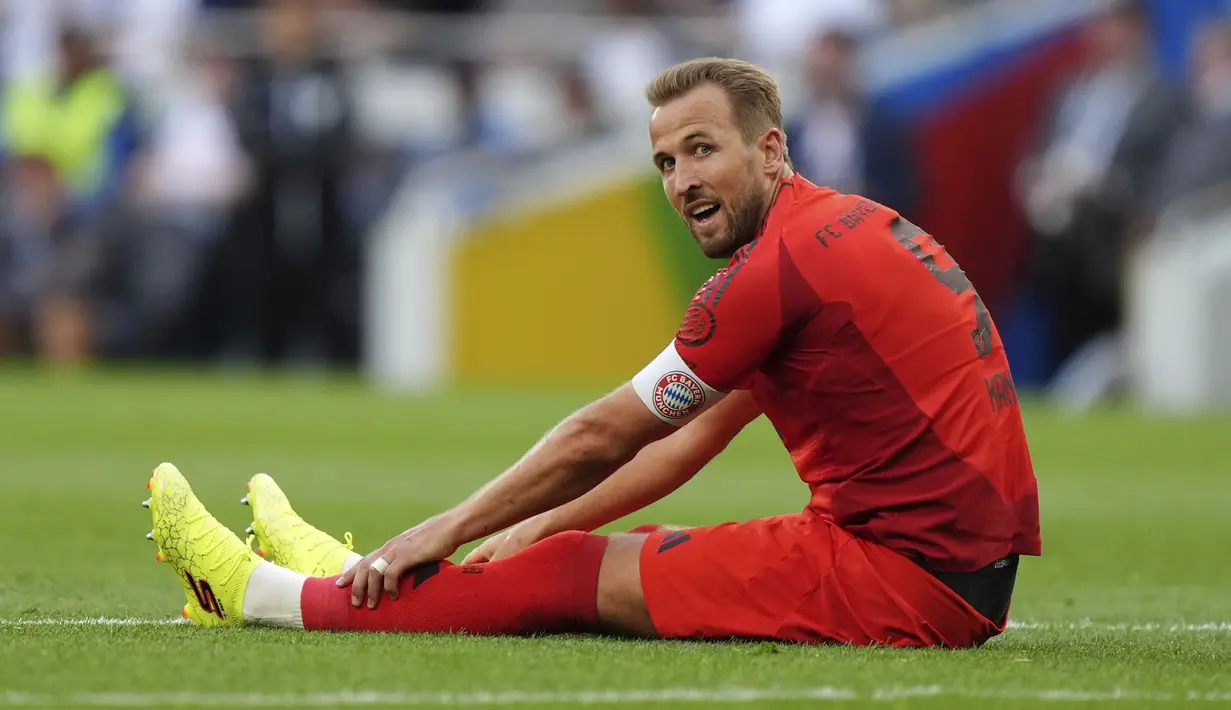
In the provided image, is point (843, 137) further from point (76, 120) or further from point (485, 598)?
point (485, 598)

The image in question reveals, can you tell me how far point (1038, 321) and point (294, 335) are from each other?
712cm

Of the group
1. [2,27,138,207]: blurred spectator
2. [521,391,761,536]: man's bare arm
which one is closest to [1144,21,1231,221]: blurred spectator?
[2,27,138,207]: blurred spectator

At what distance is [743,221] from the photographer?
5484 millimetres

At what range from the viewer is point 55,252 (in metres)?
18.9

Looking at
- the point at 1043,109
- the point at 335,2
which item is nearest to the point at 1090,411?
the point at 1043,109

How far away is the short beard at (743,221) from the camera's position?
546cm

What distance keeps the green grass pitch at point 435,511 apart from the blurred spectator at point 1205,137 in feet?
6.91

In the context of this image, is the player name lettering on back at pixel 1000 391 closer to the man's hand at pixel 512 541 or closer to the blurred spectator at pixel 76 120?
the man's hand at pixel 512 541

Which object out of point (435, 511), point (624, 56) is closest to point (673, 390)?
point (435, 511)

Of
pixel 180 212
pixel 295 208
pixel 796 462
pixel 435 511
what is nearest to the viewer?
pixel 796 462

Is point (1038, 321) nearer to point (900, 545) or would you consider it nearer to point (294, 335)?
point (294, 335)

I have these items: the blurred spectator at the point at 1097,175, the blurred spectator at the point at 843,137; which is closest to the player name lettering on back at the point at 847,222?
the blurred spectator at the point at 843,137

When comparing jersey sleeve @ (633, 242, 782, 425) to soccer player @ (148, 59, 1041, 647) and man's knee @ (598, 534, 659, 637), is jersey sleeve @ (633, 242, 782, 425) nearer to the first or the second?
soccer player @ (148, 59, 1041, 647)

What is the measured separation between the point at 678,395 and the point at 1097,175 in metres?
12.5
